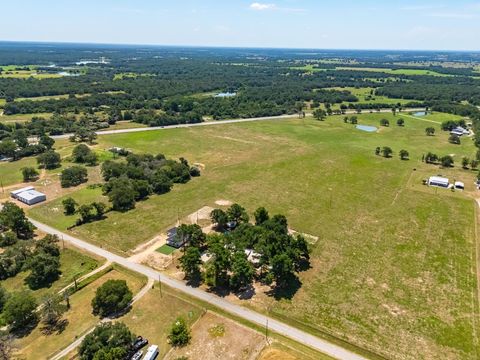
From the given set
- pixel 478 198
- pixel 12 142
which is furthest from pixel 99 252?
pixel 478 198

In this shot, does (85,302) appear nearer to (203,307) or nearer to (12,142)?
(203,307)

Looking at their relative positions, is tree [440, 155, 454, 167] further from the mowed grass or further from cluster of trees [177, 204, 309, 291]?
cluster of trees [177, 204, 309, 291]

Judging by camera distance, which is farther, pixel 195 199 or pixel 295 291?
pixel 195 199

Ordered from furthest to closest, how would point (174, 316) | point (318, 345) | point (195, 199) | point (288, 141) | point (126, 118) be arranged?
point (126, 118), point (288, 141), point (195, 199), point (174, 316), point (318, 345)

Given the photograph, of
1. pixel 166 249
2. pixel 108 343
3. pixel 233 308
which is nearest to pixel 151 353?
pixel 108 343

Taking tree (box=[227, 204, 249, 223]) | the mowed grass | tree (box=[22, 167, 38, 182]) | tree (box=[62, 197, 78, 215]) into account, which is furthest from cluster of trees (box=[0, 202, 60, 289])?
tree (box=[227, 204, 249, 223])

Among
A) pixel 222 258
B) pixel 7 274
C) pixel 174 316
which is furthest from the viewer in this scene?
pixel 7 274
